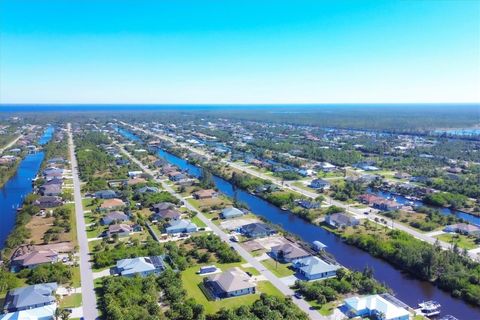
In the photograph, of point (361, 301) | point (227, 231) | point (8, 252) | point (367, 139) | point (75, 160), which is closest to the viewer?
point (361, 301)

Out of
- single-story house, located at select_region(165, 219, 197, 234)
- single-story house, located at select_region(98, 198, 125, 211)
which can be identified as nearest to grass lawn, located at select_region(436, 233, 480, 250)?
single-story house, located at select_region(165, 219, 197, 234)

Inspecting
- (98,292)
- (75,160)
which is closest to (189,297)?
(98,292)

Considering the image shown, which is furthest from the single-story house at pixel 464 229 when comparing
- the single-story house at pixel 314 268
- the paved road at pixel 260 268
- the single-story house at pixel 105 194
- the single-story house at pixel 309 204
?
the single-story house at pixel 105 194

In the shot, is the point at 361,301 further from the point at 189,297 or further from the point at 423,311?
the point at 189,297

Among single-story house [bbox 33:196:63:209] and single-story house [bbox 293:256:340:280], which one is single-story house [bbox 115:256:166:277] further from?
single-story house [bbox 33:196:63:209]

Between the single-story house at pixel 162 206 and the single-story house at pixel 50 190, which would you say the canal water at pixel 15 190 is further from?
the single-story house at pixel 162 206

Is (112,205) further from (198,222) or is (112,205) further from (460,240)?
(460,240)
